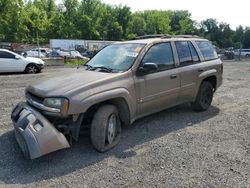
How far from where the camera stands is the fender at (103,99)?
4.57 metres

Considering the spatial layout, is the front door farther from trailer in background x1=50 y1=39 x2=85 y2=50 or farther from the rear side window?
trailer in background x1=50 y1=39 x2=85 y2=50

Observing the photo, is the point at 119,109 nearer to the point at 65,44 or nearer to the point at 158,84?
the point at 158,84

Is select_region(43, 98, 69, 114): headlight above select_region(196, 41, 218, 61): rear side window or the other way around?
the other way around

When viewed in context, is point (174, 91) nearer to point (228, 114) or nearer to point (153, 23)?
point (228, 114)

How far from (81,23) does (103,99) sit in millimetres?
61349

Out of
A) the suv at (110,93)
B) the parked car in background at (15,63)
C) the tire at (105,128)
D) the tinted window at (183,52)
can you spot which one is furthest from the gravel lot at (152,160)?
the parked car in background at (15,63)

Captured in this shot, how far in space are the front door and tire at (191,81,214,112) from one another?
1.02 metres

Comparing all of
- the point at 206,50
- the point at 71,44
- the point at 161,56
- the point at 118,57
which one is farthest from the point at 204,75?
the point at 71,44

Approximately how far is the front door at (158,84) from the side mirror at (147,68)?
0.07 m

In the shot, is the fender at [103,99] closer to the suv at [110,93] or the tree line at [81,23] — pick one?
the suv at [110,93]

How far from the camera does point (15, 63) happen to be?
1652 cm

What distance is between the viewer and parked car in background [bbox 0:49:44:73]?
53.3 feet

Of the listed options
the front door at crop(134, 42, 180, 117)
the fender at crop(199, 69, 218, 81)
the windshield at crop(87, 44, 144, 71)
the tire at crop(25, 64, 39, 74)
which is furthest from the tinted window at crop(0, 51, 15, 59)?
the front door at crop(134, 42, 180, 117)

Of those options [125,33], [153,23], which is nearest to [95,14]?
[125,33]
